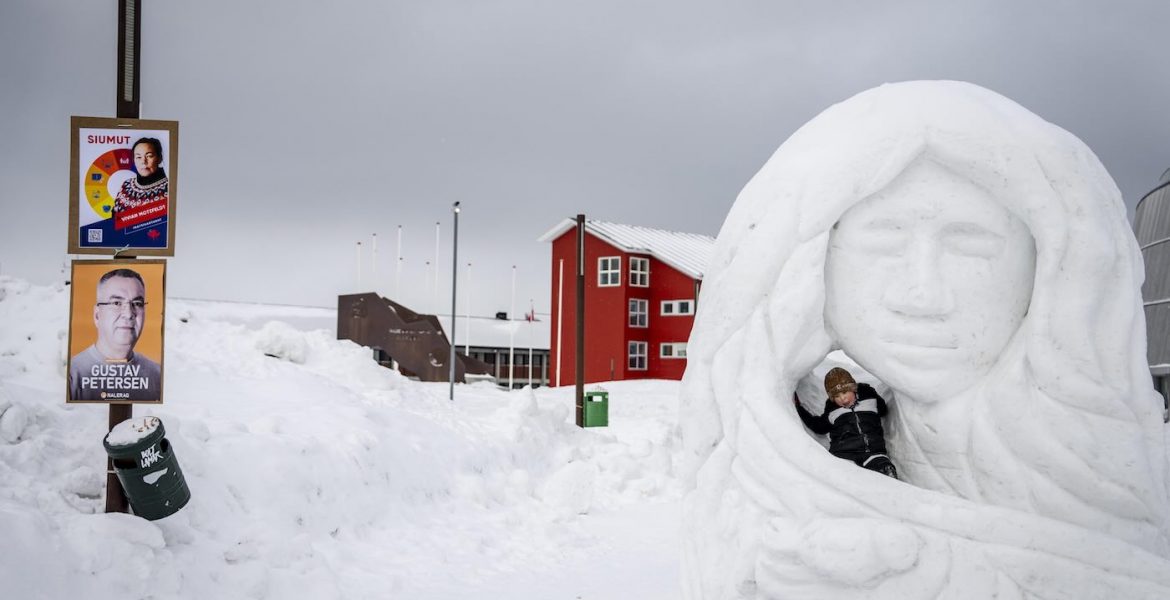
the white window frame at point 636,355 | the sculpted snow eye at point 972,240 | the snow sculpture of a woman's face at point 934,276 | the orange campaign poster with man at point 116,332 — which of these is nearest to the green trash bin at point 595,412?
the white window frame at point 636,355

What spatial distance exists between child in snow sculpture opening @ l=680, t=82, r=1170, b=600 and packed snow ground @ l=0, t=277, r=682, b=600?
126 inches

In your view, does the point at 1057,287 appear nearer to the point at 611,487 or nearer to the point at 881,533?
the point at 881,533

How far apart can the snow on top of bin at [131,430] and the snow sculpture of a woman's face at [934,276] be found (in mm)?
4799

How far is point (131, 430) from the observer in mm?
5906

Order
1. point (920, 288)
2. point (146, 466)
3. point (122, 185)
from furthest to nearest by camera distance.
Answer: point (122, 185), point (146, 466), point (920, 288)

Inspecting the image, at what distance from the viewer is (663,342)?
90.2 ft

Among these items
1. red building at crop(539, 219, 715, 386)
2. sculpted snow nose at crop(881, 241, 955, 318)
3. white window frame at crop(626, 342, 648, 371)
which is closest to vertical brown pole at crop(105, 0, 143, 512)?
sculpted snow nose at crop(881, 241, 955, 318)

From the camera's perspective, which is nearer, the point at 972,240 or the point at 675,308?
the point at 972,240

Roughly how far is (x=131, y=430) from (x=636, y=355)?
22.0 meters

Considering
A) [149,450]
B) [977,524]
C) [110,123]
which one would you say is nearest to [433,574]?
[149,450]

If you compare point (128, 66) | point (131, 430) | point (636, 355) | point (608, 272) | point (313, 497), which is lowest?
point (313, 497)

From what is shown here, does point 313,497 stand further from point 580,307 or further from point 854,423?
point 580,307

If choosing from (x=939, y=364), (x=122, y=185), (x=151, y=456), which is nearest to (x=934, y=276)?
(x=939, y=364)

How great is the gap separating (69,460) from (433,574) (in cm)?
299
